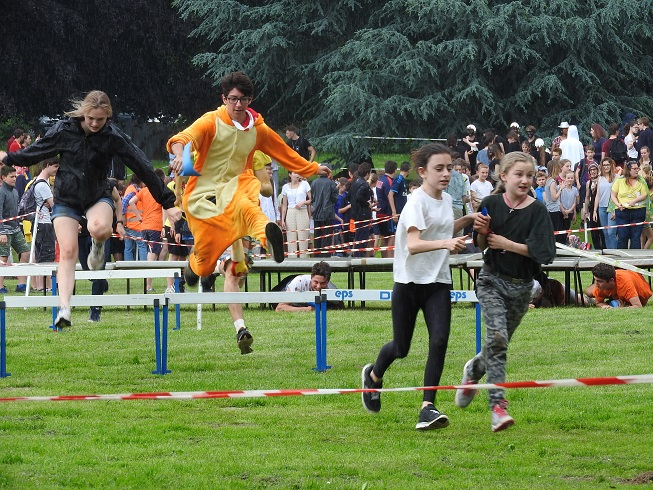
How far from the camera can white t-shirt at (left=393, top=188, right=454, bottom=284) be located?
27.6 ft

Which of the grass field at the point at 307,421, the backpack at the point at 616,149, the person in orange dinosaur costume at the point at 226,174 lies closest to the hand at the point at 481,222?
the grass field at the point at 307,421

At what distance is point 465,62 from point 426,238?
1031 inches

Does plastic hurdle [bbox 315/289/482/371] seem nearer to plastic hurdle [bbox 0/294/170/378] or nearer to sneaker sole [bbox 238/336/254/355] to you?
sneaker sole [bbox 238/336/254/355]

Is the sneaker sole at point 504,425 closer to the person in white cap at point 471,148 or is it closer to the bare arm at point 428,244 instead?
the bare arm at point 428,244

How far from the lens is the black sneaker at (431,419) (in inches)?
328

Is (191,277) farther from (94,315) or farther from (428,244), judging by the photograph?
(94,315)

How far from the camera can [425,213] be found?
27.5 feet

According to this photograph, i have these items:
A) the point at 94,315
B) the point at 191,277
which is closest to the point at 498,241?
the point at 191,277

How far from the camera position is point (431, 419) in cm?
834

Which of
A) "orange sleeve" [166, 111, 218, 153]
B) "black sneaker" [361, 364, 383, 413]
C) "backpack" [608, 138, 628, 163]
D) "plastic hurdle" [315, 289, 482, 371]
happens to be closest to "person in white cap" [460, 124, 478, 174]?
"backpack" [608, 138, 628, 163]

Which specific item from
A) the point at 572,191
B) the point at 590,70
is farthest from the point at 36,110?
the point at 572,191

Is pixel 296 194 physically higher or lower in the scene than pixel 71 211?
higher

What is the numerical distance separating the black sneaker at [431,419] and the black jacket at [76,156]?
3.78 m

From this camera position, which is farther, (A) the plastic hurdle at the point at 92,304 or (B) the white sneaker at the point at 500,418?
(A) the plastic hurdle at the point at 92,304
